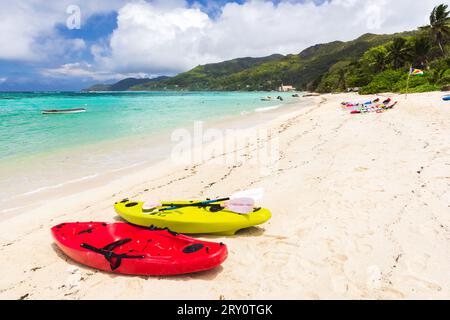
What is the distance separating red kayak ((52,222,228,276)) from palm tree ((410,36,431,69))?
66170 mm

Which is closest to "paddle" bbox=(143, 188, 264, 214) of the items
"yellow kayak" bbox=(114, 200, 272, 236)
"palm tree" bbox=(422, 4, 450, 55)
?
"yellow kayak" bbox=(114, 200, 272, 236)

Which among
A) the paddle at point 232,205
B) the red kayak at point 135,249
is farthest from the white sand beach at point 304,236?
the paddle at point 232,205

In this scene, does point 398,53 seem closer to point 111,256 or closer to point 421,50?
point 421,50

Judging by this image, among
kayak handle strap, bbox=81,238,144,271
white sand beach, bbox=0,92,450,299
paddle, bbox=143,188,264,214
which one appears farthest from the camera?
paddle, bbox=143,188,264,214

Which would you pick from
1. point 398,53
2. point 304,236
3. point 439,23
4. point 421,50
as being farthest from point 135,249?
point 398,53

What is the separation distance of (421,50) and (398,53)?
4.30 m

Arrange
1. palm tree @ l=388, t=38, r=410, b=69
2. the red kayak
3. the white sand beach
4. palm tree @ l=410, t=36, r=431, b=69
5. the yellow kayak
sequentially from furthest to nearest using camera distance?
palm tree @ l=388, t=38, r=410, b=69, palm tree @ l=410, t=36, r=431, b=69, the yellow kayak, the red kayak, the white sand beach

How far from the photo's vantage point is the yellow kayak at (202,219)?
4934mm

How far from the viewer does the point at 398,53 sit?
5616 centimetres

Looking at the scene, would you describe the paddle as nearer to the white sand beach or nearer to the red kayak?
the white sand beach

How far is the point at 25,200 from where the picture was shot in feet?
23.9

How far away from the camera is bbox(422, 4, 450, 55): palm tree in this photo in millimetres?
45291

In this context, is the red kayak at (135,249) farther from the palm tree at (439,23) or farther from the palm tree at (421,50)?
the palm tree at (421,50)
